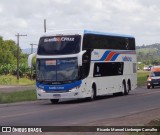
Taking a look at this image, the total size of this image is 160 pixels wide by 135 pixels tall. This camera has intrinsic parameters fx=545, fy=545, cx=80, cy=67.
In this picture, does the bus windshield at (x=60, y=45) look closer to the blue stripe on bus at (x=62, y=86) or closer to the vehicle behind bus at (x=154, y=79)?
the blue stripe on bus at (x=62, y=86)

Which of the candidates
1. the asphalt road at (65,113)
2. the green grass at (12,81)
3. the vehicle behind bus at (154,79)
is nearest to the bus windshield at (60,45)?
the asphalt road at (65,113)

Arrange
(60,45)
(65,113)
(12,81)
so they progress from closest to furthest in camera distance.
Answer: (65,113)
(60,45)
(12,81)

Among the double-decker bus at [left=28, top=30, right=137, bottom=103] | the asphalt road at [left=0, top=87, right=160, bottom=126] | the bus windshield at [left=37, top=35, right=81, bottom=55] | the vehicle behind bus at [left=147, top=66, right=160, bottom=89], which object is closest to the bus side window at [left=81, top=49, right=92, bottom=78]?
the double-decker bus at [left=28, top=30, right=137, bottom=103]

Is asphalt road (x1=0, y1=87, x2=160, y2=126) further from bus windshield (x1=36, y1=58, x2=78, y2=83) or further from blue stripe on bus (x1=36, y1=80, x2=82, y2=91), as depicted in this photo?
bus windshield (x1=36, y1=58, x2=78, y2=83)

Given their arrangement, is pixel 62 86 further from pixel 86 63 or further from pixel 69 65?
pixel 86 63

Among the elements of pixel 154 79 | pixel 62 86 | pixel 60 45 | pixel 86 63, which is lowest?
pixel 154 79

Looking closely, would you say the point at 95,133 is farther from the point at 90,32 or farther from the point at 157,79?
the point at 157,79

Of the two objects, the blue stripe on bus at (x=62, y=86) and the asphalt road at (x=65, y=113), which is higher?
the blue stripe on bus at (x=62, y=86)

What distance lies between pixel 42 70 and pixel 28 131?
15.0 metres

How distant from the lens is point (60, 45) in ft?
97.5

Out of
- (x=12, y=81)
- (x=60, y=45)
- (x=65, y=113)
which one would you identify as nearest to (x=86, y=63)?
(x=60, y=45)

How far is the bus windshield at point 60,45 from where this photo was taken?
2953 cm

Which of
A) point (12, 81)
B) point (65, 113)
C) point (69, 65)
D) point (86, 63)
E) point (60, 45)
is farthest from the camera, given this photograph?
point (12, 81)

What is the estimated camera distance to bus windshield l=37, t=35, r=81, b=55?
29.5 metres
